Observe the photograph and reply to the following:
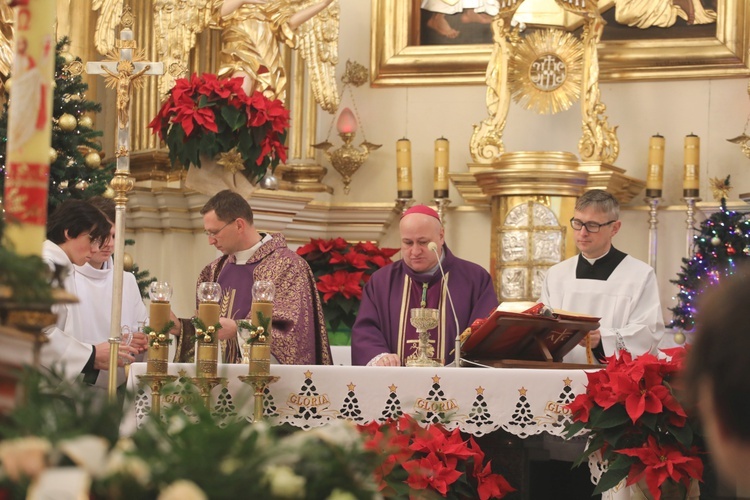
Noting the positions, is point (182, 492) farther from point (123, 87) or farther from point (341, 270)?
point (341, 270)

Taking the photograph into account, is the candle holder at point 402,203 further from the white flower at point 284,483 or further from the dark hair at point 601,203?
the white flower at point 284,483

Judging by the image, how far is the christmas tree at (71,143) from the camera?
7.05m

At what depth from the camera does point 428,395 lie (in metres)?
4.82

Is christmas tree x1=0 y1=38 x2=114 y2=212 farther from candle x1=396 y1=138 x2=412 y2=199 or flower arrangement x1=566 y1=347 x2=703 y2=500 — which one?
flower arrangement x1=566 y1=347 x2=703 y2=500

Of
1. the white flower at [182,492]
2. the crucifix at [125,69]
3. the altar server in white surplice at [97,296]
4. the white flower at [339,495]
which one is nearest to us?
the white flower at [182,492]

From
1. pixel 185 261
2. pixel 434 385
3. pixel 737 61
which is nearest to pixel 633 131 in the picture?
pixel 737 61

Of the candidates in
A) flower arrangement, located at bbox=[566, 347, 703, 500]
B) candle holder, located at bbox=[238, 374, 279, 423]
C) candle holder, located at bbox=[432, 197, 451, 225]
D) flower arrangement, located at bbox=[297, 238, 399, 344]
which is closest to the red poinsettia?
flower arrangement, located at bbox=[297, 238, 399, 344]

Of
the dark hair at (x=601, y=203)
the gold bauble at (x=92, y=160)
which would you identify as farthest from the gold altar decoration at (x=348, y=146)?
the dark hair at (x=601, y=203)

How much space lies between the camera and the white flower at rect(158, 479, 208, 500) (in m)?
1.27

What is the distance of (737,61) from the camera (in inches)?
364

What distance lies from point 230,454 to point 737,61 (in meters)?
8.50

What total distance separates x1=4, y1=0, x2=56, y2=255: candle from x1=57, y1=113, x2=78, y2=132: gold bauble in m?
5.51

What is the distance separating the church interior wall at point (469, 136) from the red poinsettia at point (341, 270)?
3.27ft

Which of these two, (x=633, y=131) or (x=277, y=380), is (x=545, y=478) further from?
(x=633, y=131)
